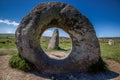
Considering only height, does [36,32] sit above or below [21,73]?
above

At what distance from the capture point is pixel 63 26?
1025 cm

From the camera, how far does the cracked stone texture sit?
9672 mm

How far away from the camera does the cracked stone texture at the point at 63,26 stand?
31.7ft

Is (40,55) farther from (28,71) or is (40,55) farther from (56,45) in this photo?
(56,45)

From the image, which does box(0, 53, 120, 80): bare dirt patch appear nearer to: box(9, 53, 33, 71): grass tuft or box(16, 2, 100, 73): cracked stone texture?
box(9, 53, 33, 71): grass tuft

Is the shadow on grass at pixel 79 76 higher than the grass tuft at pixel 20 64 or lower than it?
lower

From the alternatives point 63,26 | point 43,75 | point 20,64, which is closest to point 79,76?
point 43,75

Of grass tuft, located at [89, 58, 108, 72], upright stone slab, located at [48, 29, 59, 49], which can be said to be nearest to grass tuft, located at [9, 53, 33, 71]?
grass tuft, located at [89, 58, 108, 72]

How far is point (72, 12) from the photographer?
9984mm

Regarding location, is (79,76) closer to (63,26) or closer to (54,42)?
(63,26)

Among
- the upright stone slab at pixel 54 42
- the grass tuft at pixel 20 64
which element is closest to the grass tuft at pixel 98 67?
the grass tuft at pixel 20 64

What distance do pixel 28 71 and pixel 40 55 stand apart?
3.65 feet

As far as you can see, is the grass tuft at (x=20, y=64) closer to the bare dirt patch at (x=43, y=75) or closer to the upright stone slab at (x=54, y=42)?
the bare dirt patch at (x=43, y=75)

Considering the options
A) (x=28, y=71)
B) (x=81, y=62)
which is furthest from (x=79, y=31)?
(x=28, y=71)
